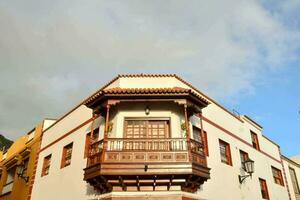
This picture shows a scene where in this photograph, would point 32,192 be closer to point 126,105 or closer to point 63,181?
point 63,181

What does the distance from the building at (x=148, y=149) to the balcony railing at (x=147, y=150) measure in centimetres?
4

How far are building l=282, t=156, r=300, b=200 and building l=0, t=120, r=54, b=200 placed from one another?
17.4 metres

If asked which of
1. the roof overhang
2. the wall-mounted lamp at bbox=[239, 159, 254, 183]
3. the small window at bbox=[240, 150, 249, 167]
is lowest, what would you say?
the wall-mounted lamp at bbox=[239, 159, 254, 183]

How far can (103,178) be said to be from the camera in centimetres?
1127

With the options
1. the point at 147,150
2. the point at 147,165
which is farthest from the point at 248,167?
the point at 147,165

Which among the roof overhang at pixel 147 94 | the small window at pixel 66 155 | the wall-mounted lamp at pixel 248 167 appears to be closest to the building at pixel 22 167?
the small window at pixel 66 155

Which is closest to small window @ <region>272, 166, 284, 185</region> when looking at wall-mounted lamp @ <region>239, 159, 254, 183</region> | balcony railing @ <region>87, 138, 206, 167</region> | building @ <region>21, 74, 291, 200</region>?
building @ <region>21, 74, 291, 200</region>

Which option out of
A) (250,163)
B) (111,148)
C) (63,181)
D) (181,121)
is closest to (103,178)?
(111,148)

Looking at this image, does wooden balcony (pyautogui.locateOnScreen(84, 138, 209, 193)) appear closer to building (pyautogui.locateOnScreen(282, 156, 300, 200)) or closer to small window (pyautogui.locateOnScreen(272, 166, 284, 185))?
small window (pyautogui.locateOnScreen(272, 166, 284, 185))

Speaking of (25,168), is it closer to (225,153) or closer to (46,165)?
(46,165)

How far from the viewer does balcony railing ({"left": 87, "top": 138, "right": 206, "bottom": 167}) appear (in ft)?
37.1

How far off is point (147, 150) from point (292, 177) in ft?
55.0

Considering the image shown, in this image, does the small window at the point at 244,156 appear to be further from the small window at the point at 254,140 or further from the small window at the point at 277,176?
the small window at the point at 277,176

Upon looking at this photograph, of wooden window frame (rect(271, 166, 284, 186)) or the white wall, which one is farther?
wooden window frame (rect(271, 166, 284, 186))
